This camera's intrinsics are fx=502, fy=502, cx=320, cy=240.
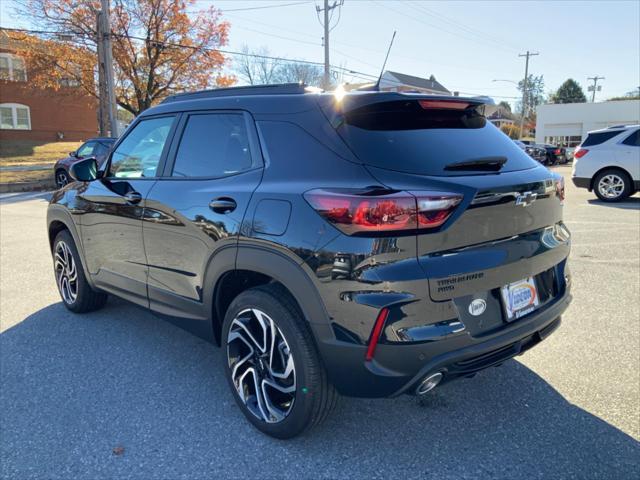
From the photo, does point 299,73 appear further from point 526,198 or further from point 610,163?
point 526,198

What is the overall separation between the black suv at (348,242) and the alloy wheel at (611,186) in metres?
10.2

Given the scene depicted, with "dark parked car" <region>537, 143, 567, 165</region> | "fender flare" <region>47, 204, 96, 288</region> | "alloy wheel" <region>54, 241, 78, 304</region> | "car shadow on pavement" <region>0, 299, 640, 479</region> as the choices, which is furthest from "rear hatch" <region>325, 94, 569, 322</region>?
"dark parked car" <region>537, 143, 567, 165</region>

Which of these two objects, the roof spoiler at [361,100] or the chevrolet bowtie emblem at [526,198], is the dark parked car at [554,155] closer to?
the chevrolet bowtie emblem at [526,198]

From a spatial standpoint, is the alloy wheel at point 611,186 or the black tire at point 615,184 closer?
the black tire at point 615,184

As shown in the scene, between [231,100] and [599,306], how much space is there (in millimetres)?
3770

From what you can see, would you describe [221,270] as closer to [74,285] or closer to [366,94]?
[366,94]

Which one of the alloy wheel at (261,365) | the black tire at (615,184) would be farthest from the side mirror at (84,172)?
the black tire at (615,184)

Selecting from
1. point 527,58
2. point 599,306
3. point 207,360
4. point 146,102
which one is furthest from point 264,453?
point 527,58

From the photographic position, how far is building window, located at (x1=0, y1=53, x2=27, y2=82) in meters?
33.7

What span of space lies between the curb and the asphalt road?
14.4 meters

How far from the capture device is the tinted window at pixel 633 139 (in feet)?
36.8

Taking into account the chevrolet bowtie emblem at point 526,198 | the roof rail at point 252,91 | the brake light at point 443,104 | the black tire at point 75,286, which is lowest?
the black tire at point 75,286

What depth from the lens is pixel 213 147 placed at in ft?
10.1

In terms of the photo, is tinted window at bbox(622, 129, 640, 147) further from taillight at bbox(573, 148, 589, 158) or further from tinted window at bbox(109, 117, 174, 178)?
tinted window at bbox(109, 117, 174, 178)
